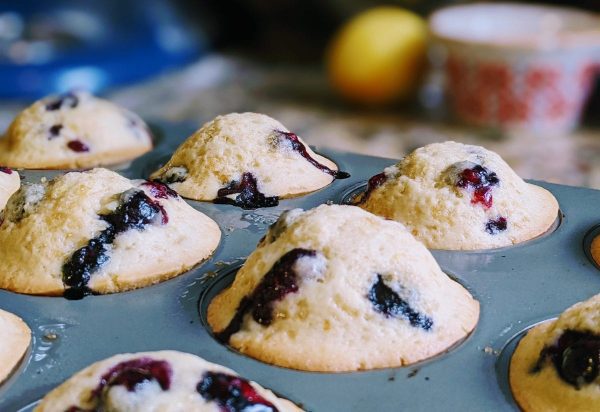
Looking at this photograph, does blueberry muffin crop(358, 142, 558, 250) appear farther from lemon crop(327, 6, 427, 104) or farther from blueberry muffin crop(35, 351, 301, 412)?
lemon crop(327, 6, 427, 104)

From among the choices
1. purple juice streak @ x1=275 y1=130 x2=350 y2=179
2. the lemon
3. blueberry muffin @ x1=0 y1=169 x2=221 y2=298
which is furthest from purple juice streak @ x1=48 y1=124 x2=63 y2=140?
the lemon

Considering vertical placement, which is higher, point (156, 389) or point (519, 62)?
point (156, 389)

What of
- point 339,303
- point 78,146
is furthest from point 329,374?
point 78,146

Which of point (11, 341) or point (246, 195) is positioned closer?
point (11, 341)

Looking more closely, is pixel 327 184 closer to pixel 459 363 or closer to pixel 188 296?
pixel 188 296

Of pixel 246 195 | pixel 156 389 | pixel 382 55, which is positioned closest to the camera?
pixel 156 389

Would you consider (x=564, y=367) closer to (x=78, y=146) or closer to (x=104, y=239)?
(x=104, y=239)

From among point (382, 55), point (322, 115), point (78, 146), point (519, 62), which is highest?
point (78, 146)

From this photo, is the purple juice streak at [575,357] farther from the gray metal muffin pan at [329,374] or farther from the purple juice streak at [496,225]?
the purple juice streak at [496,225]
